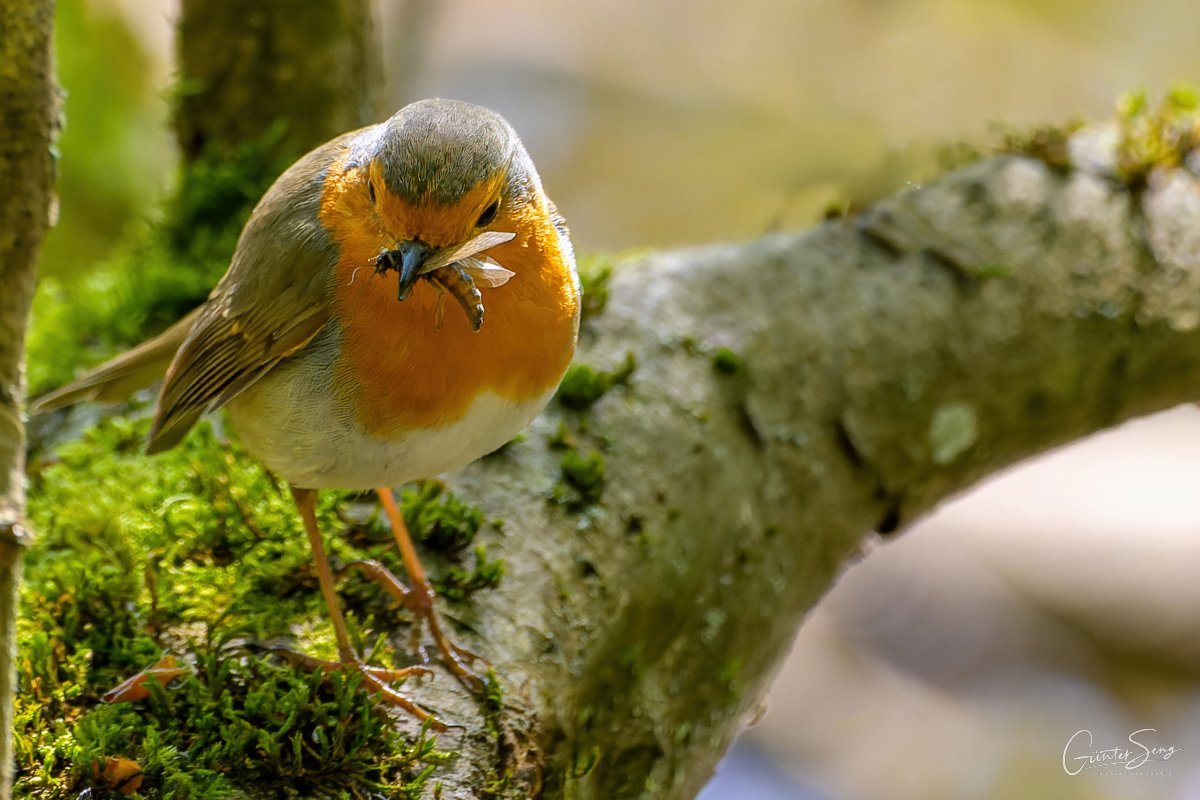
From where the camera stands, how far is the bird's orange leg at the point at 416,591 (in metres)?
2.19

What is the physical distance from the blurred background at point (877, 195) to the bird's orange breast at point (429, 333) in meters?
2.24

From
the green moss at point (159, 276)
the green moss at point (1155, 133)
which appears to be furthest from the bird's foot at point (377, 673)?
the green moss at point (1155, 133)

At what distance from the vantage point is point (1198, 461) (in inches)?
293

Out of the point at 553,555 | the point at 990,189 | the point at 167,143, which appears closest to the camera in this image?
the point at 553,555

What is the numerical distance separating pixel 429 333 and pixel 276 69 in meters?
2.69

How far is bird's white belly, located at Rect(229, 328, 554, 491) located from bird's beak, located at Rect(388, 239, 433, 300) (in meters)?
0.36

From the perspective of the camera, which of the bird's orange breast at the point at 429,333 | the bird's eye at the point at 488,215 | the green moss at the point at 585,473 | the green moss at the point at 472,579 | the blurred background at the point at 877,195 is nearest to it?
the bird's eye at the point at 488,215

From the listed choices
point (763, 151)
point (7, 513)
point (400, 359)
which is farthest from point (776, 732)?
point (763, 151)

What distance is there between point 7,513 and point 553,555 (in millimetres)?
1479

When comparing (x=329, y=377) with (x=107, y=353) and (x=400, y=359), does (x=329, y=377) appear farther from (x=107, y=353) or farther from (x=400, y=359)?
(x=107, y=353)

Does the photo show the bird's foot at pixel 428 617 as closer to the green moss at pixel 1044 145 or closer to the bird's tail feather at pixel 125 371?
the bird's tail feather at pixel 125 371

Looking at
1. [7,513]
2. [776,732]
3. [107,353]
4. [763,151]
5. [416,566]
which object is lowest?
[7,513]

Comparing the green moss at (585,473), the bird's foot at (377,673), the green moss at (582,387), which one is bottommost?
the bird's foot at (377,673)

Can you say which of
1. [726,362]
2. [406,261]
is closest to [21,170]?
[406,261]
